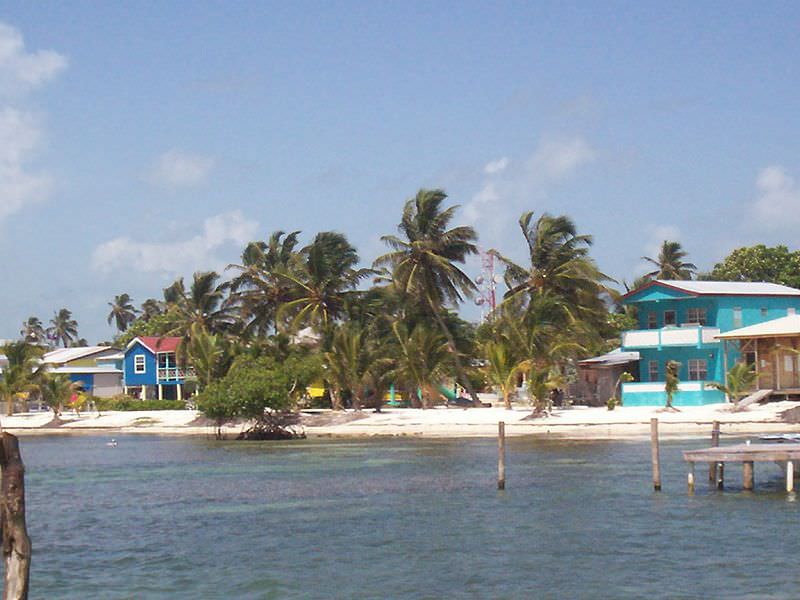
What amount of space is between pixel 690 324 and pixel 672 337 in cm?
227

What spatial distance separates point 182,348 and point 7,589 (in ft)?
200

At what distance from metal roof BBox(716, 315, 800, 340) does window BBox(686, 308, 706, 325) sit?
126 inches

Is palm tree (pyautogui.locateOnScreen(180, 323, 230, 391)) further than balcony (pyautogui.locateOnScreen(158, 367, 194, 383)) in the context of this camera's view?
No

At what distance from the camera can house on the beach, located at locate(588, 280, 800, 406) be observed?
5588 centimetres

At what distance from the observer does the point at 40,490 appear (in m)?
35.9

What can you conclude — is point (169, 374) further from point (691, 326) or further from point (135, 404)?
point (691, 326)

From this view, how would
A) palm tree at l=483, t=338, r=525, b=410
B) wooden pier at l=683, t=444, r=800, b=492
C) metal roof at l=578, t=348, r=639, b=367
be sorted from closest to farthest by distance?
wooden pier at l=683, t=444, r=800, b=492 → palm tree at l=483, t=338, r=525, b=410 → metal roof at l=578, t=348, r=639, b=367

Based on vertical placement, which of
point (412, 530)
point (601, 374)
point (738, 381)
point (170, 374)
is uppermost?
point (170, 374)

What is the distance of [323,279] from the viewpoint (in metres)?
65.3

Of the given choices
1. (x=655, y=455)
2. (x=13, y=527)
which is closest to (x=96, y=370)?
(x=655, y=455)

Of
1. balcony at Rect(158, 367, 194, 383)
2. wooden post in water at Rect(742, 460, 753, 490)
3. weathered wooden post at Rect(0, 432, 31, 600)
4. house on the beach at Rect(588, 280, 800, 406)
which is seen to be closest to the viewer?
weathered wooden post at Rect(0, 432, 31, 600)

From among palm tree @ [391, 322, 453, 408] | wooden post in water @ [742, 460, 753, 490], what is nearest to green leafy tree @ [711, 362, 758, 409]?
palm tree @ [391, 322, 453, 408]

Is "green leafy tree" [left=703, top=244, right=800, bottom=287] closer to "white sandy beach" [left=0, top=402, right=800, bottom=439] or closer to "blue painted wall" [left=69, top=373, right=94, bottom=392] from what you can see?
"white sandy beach" [left=0, top=402, right=800, bottom=439]

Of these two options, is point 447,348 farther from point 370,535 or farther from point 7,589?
point 7,589
